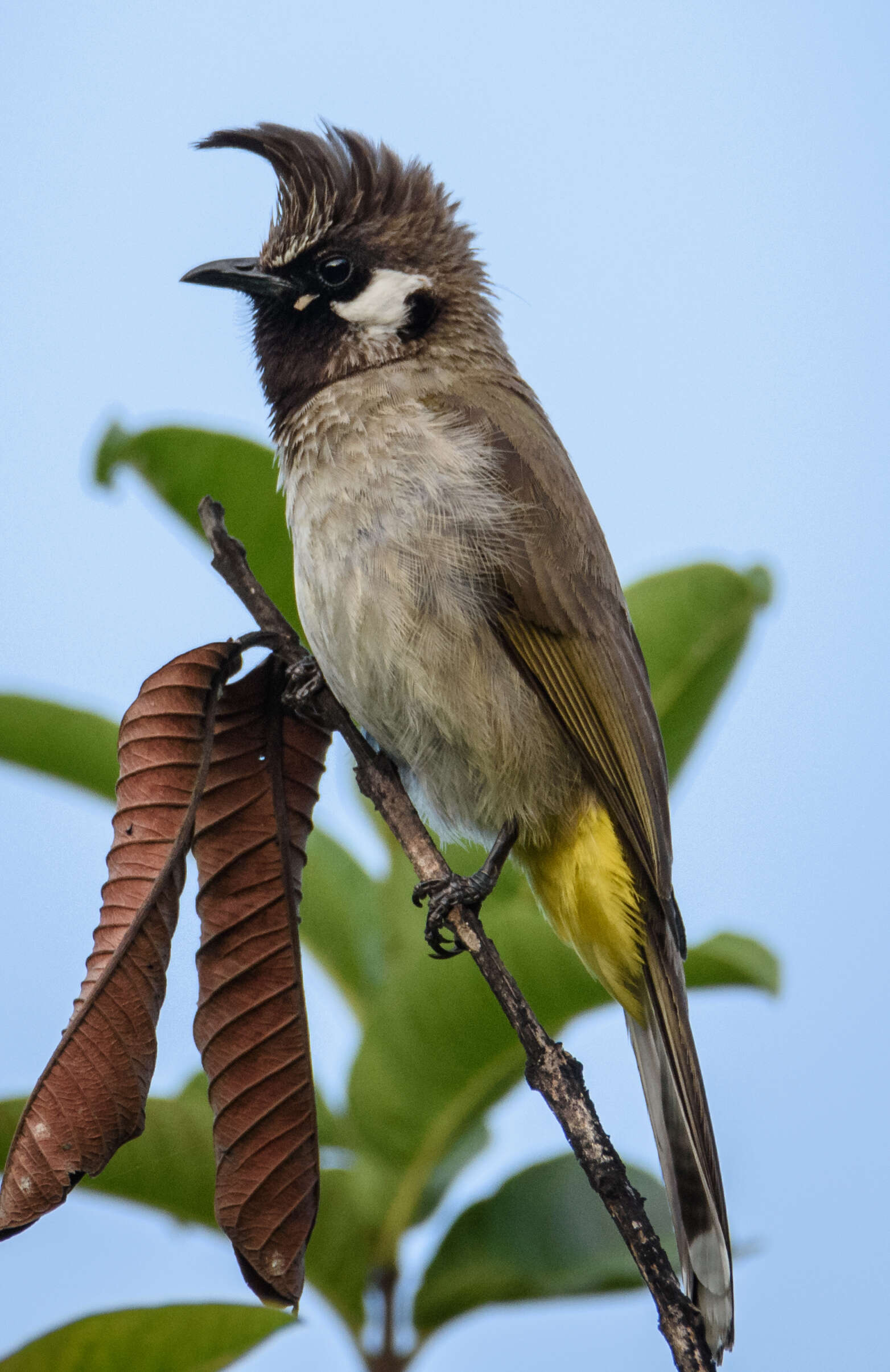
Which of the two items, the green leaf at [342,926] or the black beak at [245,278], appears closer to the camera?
the green leaf at [342,926]

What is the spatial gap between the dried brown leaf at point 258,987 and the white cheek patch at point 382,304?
41.3 inches

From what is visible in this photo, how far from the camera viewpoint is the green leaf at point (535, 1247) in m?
2.16

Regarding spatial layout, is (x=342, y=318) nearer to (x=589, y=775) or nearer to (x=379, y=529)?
(x=379, y=529)

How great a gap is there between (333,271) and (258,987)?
154cm

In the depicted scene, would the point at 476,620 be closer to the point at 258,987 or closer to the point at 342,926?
the point at 342,926

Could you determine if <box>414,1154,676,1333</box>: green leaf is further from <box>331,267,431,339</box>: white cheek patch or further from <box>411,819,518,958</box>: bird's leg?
<box>331,267,431,339</box>: white cheek patch

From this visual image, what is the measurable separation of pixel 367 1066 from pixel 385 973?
0.71ft

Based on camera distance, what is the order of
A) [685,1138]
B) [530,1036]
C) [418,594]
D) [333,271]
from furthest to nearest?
1. [333,271]
2. [418,594]
3. [685,1138]
4. [530,1036]

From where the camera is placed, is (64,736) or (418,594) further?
(64,736)

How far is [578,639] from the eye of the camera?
7.73 feet

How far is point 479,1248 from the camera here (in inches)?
86.3

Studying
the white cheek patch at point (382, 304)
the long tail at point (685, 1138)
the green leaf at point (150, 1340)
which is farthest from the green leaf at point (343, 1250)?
the white cheek patch at point (382, 304)

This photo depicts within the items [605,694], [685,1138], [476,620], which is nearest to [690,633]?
[605,694]

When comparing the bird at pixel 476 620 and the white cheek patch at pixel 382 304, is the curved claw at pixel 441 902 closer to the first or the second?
the bird at pixel 476 620
